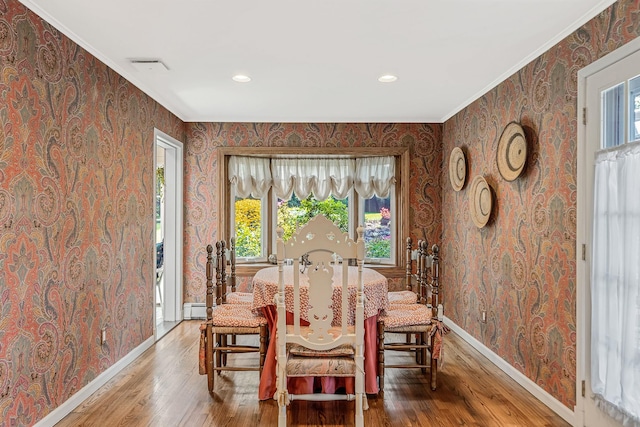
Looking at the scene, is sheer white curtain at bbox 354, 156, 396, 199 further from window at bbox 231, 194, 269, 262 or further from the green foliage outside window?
window at bbox 231, 194, 269, 262

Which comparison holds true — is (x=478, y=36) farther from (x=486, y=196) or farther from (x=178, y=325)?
(x=178, y=325)

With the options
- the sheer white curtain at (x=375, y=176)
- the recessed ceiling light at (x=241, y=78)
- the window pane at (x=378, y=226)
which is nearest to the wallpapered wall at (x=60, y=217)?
the recessed ceiling light at (x=241, y=78)

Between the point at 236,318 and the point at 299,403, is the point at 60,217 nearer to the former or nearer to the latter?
the point at 236,318

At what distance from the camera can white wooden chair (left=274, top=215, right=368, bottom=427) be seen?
2.72 metres

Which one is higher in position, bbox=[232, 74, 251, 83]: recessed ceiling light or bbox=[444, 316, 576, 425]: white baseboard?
bbox=[232, 74, 251, 83]: recessed ceiling light

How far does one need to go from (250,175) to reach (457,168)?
2.59 meters

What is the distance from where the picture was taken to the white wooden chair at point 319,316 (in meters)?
2.72

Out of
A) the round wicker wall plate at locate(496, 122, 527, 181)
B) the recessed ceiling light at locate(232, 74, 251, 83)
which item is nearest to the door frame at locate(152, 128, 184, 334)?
the recessed ceiling light at locate(232, 74, 251, 83)

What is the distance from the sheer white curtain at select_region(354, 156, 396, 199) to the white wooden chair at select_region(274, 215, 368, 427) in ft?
10.4

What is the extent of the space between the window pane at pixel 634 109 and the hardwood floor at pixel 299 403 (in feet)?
5.91

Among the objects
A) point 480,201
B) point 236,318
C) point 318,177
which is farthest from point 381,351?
point 318,177

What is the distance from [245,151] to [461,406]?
386cm

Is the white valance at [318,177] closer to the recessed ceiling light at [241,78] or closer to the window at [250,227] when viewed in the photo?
the window at [250,227]

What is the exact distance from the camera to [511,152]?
3676mm
